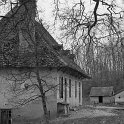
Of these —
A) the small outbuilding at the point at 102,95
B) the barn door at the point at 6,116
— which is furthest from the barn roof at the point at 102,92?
the barn door at the point at 6,116

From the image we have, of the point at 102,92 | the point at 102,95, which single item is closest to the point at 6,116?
the point at 102,95

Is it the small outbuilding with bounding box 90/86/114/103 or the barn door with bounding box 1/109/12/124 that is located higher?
the barn door with bounding box 1/109/12/124

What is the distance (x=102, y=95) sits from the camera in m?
74.1

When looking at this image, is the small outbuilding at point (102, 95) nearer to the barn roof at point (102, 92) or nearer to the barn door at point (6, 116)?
the barn roof at point (102, 92)

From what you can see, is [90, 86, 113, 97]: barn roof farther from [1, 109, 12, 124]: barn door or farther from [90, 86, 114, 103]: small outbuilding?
[1, 109, 12, 124]: barn door

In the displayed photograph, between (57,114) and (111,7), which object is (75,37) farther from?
(57,114)

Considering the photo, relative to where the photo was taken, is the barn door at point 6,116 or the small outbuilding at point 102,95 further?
the small outbuilding at point 102,95

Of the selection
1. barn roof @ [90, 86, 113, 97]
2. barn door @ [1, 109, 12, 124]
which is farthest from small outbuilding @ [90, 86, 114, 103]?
barn door @ [1, 109, 12, 124]

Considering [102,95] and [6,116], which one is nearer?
[6,116]

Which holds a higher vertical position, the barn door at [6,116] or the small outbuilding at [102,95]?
the barn door at [6,116]

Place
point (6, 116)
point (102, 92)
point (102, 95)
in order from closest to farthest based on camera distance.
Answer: point (6, 116), point (102, 95), point (102, 92)

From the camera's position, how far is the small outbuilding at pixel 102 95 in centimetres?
7394

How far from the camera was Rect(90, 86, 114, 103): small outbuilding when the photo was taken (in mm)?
73938

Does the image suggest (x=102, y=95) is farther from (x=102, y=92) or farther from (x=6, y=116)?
(x=6, y=116)
